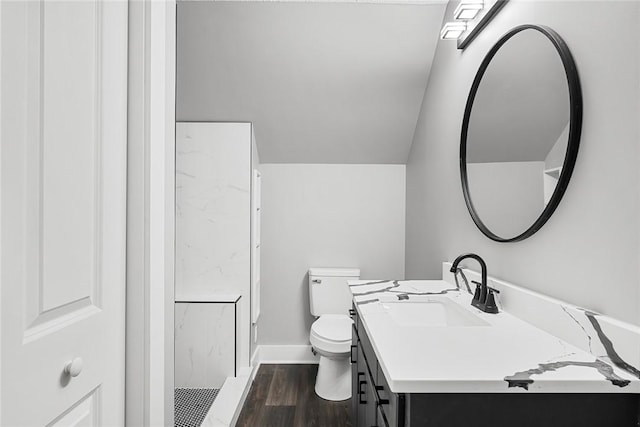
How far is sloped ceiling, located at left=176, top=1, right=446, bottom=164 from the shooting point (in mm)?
2348

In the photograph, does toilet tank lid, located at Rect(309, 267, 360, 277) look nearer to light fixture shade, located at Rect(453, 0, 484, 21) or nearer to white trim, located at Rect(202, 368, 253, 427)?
white trim, located at Rect(202, 368, 253, 427)

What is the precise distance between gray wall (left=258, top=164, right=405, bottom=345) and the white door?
91.0 inches

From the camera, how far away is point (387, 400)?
1067 mm

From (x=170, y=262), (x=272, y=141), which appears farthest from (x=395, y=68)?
(x=170, y=262)

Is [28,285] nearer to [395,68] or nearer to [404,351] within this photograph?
[404,351]

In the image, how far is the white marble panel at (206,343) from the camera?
2.67 metres

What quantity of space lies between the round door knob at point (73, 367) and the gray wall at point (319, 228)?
8.21 feet

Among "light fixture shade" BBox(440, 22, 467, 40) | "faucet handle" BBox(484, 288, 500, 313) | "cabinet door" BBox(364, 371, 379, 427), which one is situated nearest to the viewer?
"cabinet door" BBox(364, 371, 379, 427)

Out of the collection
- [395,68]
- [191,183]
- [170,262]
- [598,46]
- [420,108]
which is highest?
[395,68]

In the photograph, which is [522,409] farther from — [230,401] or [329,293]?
[329,293]

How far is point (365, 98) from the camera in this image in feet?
9.04

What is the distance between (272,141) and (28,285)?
248 centimetres

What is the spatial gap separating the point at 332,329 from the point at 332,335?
0.31 feet

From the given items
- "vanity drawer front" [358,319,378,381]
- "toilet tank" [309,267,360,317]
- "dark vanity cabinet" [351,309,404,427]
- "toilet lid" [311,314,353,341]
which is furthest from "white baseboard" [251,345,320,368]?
"vanity drawer front" [358,319,378,381]
